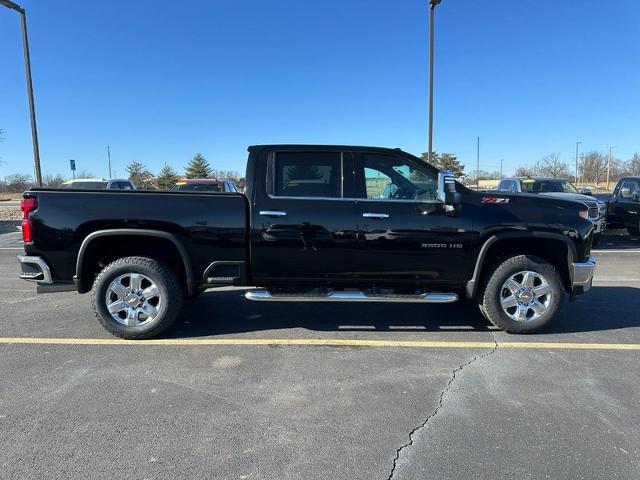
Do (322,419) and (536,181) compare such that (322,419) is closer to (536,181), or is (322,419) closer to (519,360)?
(519,360)

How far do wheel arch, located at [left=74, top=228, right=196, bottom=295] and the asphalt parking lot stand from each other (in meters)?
0.59

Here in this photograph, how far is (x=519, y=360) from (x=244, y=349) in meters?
2.53

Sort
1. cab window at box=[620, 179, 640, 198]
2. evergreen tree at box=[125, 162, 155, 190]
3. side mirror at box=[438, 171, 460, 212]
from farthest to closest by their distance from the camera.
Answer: evergreen tree at box=[125, 162, 155, 190] < cab window at box=[620, 179, 640, 198] < side mirror at box=[438, 171, 460, 212]

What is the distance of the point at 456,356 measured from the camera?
14.4 feet

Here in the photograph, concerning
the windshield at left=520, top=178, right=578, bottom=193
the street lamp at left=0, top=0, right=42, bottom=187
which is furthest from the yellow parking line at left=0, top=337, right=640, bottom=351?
the street lamp at left=0, top=0, right=42, bottom=187

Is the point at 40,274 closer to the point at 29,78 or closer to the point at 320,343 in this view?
the point at 320,343

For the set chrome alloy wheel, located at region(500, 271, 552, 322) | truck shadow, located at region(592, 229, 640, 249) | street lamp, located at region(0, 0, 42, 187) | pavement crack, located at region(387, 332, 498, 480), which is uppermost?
street lamp, located at region(0, 0, 42, 187)

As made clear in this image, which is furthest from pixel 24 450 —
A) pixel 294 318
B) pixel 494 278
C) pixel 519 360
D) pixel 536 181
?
pixel 536 181

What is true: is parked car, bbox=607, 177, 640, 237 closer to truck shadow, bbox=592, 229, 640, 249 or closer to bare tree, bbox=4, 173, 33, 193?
truck shadow, bbox=592, 229, 640, 249

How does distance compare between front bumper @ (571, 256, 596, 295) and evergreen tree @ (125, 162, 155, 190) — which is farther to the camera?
evergreen tree @ (125, 162, 155, 190)

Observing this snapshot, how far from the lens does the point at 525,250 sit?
16.7 ft

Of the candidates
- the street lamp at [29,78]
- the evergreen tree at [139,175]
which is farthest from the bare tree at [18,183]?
the street lamp at [29,78]

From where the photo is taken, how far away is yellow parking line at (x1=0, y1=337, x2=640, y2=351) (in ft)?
15.2

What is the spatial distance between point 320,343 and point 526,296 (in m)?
2.16
